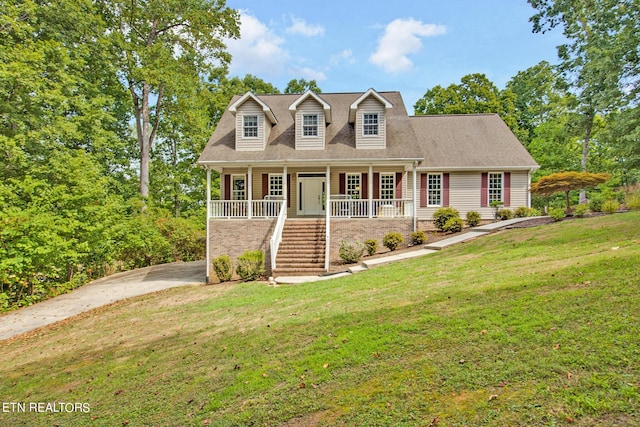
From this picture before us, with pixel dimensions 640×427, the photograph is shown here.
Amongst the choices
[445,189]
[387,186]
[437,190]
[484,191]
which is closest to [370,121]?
[387,186]

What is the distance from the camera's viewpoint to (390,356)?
14.3 feet

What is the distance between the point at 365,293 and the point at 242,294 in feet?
14.4

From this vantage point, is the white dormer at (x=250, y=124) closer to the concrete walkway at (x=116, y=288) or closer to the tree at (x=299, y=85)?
the concrete walkway at (x=116, y=288)

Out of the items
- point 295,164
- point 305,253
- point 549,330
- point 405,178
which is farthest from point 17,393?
point 405,178

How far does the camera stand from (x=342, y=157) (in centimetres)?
1575

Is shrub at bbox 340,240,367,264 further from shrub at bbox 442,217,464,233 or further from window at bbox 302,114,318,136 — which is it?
window at bbox 302,114,318,136

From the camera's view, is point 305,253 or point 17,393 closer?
point 17,393

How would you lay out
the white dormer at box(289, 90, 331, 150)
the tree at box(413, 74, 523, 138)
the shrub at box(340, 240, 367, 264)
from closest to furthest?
the shrub at box(340, 240, 367, 264), the white dormer at box(289, 90, 331, 150), the tree at box(413, 74, 523, 138)

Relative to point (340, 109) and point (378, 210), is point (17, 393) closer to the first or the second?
point (378, 210)

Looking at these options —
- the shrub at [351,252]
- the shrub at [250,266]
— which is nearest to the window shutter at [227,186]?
the shrub at [250,266]

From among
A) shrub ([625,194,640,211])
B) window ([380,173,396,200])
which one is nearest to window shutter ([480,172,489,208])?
window ([380,173,396,200])

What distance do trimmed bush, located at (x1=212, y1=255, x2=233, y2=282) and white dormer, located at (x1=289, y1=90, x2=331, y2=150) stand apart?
6.48 metres

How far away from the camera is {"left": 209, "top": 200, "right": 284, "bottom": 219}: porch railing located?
15.2 metres

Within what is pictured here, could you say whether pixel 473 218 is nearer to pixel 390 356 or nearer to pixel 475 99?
pixel 390 356
